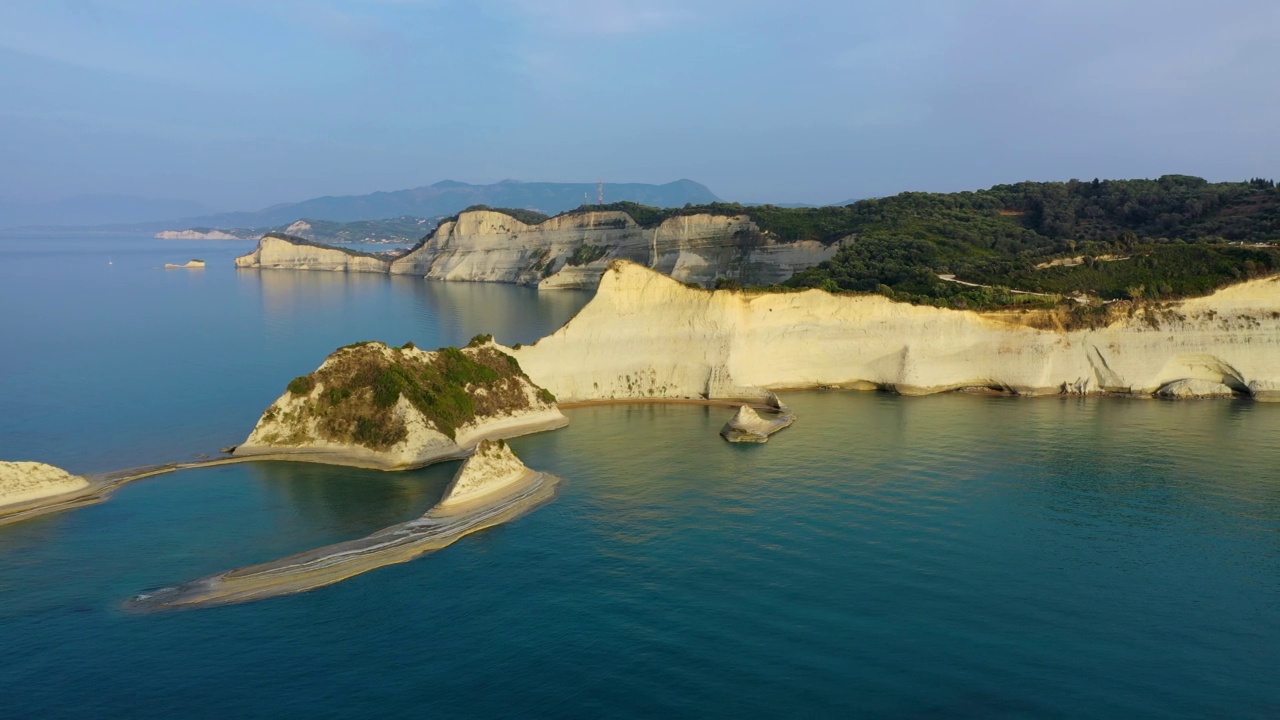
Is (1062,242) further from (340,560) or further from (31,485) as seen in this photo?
(31,485)

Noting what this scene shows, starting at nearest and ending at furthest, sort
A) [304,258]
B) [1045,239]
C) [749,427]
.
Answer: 1. [749,427]
2. [1045,239]
3. [304,258]

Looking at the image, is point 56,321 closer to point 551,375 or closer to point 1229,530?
point 551,375

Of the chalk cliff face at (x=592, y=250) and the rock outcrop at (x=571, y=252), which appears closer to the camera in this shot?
the chalk cliff face at (x=592, y=250)

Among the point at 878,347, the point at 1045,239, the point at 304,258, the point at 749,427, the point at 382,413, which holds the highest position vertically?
the point at 304,258

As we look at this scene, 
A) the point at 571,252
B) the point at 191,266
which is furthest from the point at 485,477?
the point at 191,266

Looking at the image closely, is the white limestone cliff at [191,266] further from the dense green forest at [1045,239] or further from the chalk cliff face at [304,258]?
the dense green forest at [1045,239]

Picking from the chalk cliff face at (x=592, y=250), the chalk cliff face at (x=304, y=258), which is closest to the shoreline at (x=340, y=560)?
the chalk cliff face at (x=592, y=250)
